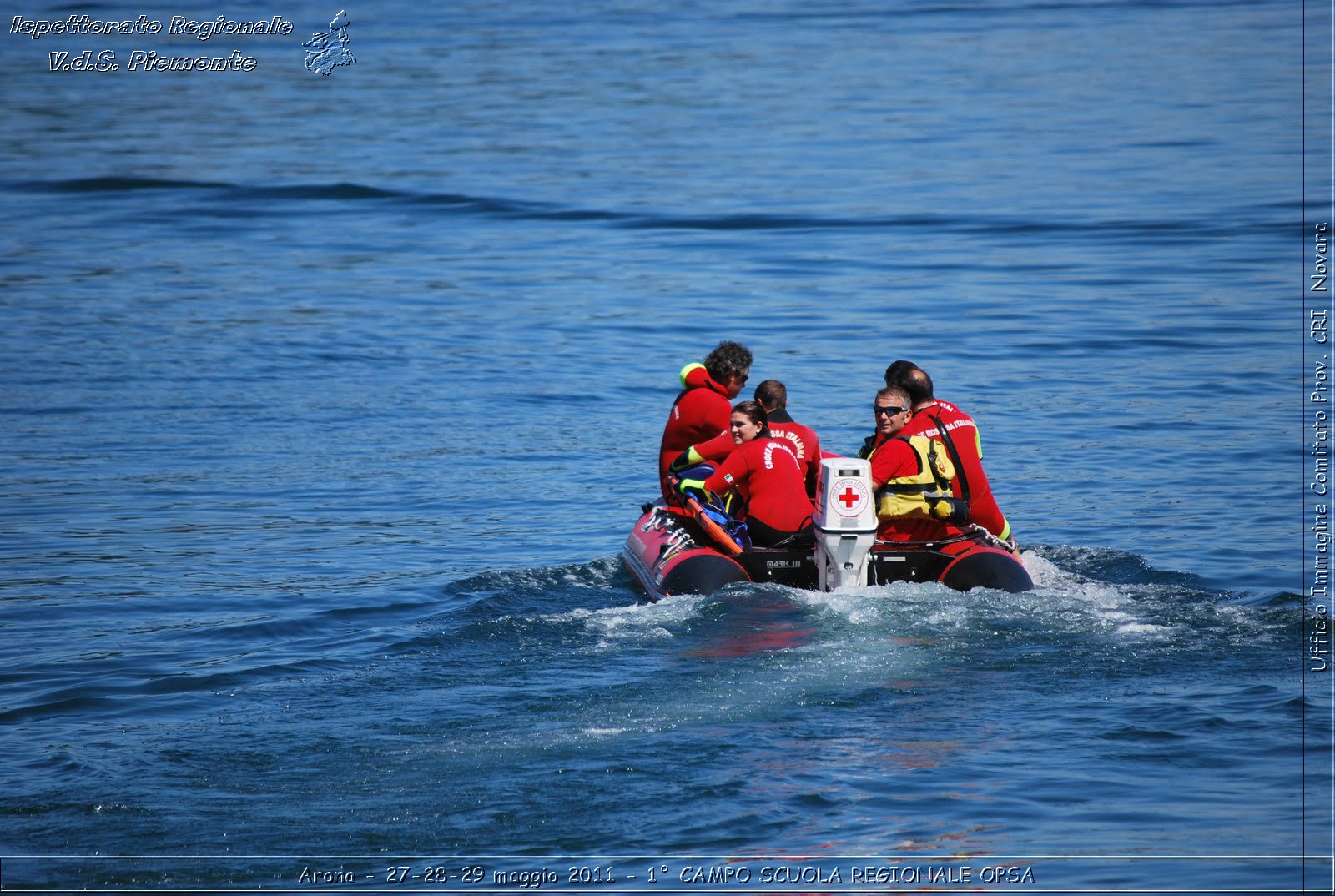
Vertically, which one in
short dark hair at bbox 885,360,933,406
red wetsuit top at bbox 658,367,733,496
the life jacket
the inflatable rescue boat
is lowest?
the inflatable rescue boat

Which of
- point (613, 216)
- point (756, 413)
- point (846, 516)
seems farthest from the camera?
point (613, 216)

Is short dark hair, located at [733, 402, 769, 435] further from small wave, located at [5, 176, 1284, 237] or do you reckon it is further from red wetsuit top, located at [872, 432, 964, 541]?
small wave, located at [5, 176, 1284, 237]

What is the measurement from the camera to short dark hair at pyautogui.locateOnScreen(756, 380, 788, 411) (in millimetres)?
9727

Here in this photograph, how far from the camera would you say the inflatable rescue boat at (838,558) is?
8914 millimetres

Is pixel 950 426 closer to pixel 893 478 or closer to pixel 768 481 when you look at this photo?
pixel 893 478

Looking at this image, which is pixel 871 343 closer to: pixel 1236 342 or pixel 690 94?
pixel 1236 342

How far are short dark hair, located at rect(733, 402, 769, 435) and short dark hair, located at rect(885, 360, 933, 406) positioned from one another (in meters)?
0.79

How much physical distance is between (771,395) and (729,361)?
0.78 meters

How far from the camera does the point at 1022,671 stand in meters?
8.20

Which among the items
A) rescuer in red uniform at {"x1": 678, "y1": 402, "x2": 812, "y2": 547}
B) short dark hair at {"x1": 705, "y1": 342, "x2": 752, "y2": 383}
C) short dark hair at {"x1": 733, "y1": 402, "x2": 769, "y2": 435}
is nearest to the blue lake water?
rescuer in red uniform at {"x1": 678, "y1": 402, "x2": 812, "y2": 547}

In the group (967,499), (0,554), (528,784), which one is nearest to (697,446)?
(967,499)

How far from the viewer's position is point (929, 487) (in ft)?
30.5

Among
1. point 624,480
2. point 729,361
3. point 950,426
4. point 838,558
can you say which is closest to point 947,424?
point 950,426

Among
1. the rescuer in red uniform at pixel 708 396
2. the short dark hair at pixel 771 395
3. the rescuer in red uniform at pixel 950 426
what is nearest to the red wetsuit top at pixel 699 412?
the rescuer in red uniform at pixel 708 396
